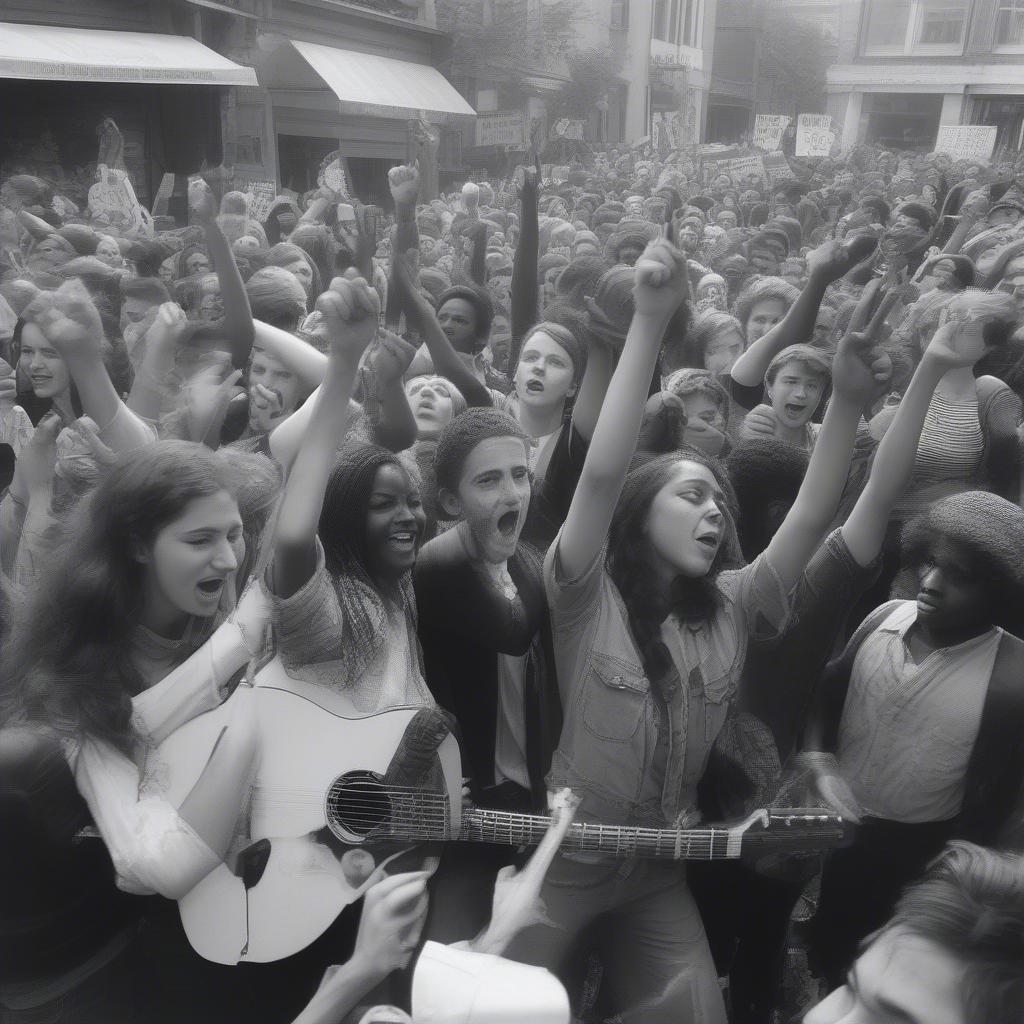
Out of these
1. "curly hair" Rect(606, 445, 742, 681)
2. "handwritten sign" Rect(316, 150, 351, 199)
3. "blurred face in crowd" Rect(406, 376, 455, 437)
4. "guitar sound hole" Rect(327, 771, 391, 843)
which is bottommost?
"guitar sound hole" Rect(327, 771, 391, 843)

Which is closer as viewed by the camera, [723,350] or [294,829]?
[294,829]

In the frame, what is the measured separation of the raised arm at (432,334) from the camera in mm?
1981

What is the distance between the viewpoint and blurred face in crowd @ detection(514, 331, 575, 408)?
2.15 meters

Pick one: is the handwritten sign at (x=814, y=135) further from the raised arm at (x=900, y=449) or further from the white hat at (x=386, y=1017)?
the white hat at (x=386, y=1017)

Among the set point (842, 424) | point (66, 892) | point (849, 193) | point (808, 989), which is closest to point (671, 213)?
point (842, 424)

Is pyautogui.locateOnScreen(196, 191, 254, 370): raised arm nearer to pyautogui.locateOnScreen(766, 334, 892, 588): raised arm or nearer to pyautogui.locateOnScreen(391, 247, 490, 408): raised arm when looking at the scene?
pyautogui.locateOnScreen(391, 247, 490, 408): raised arm

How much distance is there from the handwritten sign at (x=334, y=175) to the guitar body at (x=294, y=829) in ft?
3.57

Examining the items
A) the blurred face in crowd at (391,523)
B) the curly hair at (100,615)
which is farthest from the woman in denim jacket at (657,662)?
the curly hair at (100,615)

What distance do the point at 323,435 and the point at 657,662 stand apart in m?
0.70

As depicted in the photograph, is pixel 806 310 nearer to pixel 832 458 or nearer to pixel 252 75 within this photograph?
pixel 832 458

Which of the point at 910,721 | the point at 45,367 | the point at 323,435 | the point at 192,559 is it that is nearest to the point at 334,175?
the point at 45,367

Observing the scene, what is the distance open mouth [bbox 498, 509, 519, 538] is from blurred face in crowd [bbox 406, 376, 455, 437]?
48cm

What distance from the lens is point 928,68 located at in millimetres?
2188

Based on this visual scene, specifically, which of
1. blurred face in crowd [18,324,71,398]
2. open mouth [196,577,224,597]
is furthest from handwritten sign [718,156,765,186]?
open mouth [196,577,224,597]
